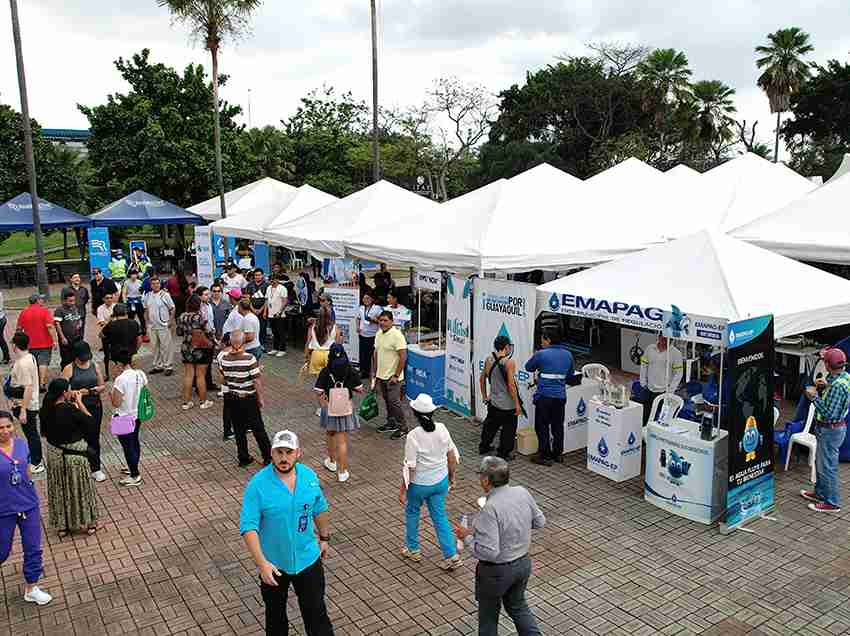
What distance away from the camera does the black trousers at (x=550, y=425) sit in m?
7.82

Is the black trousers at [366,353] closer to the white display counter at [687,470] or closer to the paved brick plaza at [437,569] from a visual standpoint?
the paved brick plaza at [437,569]

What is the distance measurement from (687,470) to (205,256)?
47.3 feet

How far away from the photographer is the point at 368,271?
28.6 metres

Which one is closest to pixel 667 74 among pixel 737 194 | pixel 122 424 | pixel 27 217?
pixel 737 194

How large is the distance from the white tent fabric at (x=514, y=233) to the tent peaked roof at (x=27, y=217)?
47.8 ft

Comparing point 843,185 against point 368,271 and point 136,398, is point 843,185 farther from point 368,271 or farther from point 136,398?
point 368,271

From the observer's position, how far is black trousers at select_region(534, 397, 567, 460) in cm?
782

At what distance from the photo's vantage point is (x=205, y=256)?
59.4 feet

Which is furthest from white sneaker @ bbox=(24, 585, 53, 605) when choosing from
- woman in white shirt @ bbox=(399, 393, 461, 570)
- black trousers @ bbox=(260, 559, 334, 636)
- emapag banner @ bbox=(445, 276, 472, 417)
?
emapag banner @ bbox=(445, 276, 472, 417)

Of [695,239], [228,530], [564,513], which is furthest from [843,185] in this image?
[228,530]

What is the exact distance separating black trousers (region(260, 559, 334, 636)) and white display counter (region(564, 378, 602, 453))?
15.5 ft

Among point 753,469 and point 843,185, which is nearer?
point 753,469

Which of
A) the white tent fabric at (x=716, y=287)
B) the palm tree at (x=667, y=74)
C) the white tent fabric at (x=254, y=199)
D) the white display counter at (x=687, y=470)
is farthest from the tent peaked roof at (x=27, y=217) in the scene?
the palm tree at (x=667, y=74)

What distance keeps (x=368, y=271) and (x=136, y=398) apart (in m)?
21.7
